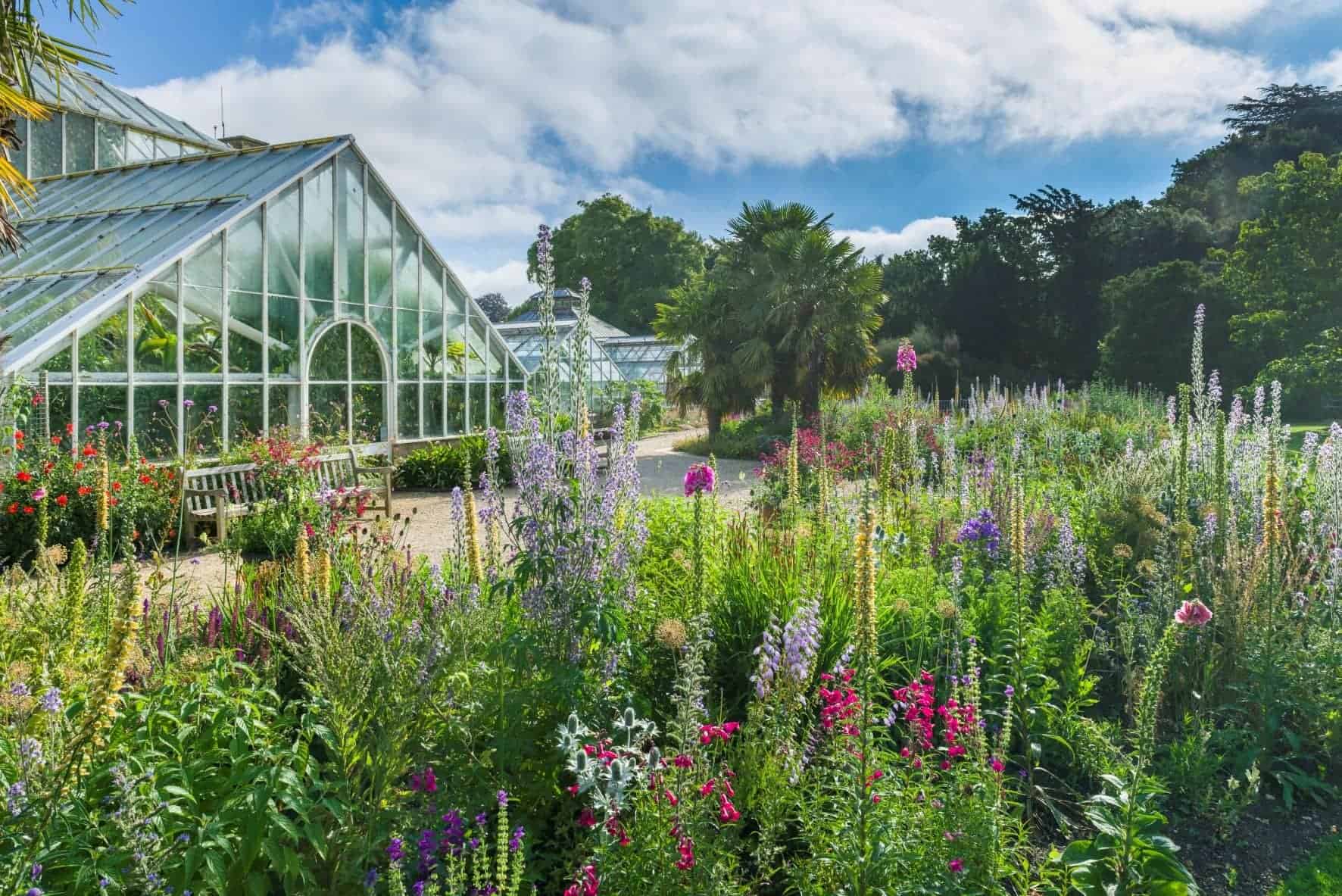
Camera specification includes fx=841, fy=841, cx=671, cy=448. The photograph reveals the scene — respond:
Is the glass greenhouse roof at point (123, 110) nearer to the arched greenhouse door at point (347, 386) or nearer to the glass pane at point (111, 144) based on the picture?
the glass pane at point (111, 144)

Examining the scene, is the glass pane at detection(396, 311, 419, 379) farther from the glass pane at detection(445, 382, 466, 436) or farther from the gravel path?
the gravel path

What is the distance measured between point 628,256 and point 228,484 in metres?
39.4

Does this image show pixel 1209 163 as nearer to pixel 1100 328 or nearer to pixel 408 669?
pixel 1100 328

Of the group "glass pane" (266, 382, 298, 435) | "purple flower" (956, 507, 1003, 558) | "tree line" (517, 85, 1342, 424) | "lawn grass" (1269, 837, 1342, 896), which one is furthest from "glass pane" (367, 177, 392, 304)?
"lawn grass" (1269, 837, 1342, 896)

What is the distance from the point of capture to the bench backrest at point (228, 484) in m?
9.10

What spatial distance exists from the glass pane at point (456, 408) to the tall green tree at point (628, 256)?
3064cm

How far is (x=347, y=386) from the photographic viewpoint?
1329 cm

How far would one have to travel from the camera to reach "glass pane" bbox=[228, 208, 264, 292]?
37.2ft

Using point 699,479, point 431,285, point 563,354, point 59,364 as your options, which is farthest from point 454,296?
point 699,479

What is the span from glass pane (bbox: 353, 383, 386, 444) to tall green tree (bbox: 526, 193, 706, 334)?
32.5 metres

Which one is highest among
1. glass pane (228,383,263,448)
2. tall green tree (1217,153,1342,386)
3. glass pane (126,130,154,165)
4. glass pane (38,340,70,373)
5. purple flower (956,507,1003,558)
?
glass pane (126,130,154,165)

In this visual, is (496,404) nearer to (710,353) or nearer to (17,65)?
(710,353)

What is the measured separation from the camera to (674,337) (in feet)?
72.4

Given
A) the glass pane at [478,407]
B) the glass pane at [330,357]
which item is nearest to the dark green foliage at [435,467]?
the glass pane at [330,357]
